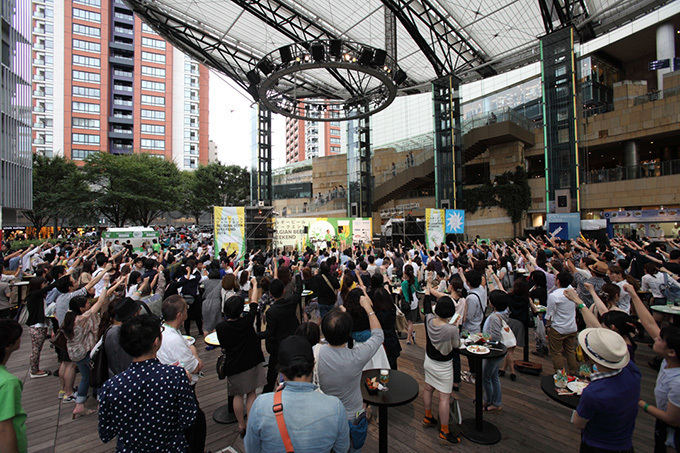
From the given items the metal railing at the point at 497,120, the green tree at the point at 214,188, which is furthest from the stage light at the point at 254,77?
the green tree at the point at 214,188

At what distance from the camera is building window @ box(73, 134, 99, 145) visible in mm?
42281

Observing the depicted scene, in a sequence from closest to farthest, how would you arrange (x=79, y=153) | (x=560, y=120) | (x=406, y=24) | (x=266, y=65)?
(x=266, y=65)
(x=560, y=120)
(x=406, y=24)
(x=79, y=153)

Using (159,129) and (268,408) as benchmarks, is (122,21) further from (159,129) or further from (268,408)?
(268,408)

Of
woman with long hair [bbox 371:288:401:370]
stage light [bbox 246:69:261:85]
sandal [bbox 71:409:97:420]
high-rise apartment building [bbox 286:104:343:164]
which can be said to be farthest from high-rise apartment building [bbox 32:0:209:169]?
woman with long hair [bbox 371:288:401:370]

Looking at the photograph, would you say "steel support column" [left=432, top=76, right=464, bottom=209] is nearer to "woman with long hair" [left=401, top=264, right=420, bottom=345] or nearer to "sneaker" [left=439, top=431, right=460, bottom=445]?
"woman with long hair" [left=401, top=264, right=420, bottom=345]

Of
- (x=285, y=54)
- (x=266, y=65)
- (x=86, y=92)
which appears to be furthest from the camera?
(x=86, y=92)

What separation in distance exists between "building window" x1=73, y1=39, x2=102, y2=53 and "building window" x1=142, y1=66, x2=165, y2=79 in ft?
19.0

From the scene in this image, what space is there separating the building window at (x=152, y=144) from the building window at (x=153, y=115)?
136 inches

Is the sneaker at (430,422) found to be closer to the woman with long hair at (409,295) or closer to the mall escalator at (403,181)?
the woman with long hair at (409,295)

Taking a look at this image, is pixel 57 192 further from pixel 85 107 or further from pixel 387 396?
pixel 387 396

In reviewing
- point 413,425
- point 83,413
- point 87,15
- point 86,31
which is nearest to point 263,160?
point 83,413

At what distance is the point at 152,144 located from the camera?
46906 millimetres

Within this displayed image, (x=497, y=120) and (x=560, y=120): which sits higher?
(x=497, y=120)

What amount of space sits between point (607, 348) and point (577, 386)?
103 centimetres
